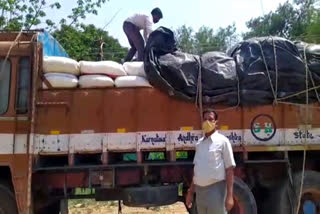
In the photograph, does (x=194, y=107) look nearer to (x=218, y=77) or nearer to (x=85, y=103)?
(x=218, y=77)

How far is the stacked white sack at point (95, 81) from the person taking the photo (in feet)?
24.8

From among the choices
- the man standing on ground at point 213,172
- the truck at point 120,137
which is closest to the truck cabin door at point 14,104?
the truck at point 120,137

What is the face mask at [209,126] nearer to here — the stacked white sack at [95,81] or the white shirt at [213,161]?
the white shirt at [213,161]

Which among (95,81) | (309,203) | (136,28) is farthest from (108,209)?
(309,203)

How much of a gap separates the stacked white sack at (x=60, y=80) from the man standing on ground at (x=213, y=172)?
2.25 meters

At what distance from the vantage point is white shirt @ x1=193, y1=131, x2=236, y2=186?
240 inches

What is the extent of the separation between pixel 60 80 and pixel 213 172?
8.82 feet

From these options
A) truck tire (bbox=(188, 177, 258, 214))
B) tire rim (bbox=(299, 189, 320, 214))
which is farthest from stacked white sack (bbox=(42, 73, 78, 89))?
tire rim (bbox=(299, 189, 320, 214))

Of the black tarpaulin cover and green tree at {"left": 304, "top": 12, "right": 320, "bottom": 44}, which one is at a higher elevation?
green tree at {"left": 304, "top": 12, "right": 320, "bottom": 44}

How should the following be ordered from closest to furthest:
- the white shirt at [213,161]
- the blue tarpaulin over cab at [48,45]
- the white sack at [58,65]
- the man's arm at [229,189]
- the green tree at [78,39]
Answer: the man's arm at [229,189], the white shirt at [213,161], the white sack at [58,65], the blue tarpaulin over cab at [48,45], the green tree at [78,39]

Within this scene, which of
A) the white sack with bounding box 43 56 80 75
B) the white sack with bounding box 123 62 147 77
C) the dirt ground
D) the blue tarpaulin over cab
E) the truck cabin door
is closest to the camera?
the truck cabin door

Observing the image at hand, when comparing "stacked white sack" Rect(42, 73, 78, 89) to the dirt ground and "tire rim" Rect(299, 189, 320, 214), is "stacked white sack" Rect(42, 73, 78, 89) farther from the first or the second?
the dirt ground

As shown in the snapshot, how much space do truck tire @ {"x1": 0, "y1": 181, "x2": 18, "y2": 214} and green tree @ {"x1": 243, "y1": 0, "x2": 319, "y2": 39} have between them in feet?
109

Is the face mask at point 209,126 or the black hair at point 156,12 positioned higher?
the black hair at point 156,12
